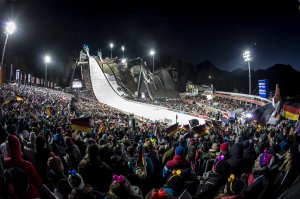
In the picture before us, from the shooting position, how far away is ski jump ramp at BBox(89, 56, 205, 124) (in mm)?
49131

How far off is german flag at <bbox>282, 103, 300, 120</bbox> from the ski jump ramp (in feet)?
75.9

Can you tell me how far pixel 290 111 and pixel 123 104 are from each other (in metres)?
51.6

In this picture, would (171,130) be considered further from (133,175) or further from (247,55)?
(247,55)

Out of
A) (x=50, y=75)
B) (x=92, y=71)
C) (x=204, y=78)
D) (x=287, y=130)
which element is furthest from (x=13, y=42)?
(x=287, y=130)

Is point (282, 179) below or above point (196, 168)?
above

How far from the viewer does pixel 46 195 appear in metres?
3.93

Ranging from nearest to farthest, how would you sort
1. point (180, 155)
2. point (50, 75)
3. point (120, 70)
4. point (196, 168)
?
point (180, 155) → point (196, 168) → point (120, 70) → point (50, 75)

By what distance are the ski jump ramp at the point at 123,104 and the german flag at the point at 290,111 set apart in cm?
2314

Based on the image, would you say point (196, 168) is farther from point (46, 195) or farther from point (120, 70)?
point (120, 70)

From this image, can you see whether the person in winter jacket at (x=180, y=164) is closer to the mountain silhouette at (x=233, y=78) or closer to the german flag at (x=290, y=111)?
the german flag at (x=290, y=111)

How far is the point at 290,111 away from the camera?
14.0 metres

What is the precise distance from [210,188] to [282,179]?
3.94 feet

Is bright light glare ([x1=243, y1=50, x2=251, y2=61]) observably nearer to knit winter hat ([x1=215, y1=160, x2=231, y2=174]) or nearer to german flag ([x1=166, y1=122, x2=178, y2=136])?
german flag ([x1=166, y1=122, x2=178, y2=136])

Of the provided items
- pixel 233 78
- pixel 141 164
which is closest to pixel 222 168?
pixel 141 164
